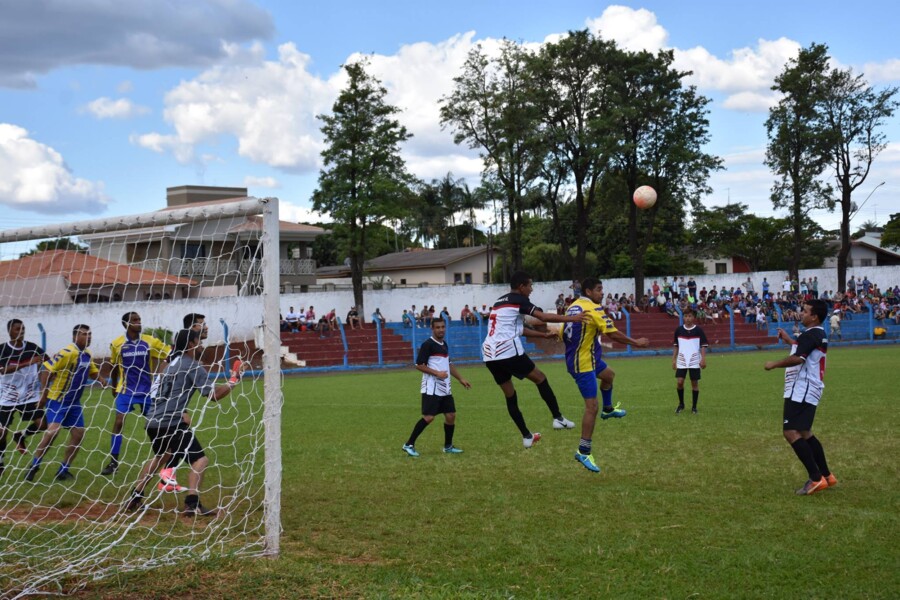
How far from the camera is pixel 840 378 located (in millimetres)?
22250

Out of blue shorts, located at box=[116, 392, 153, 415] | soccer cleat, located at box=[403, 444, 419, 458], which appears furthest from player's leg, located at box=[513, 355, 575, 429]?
blue shorts, located at box=[116, 392, 153, 415]

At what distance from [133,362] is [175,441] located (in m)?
1.69

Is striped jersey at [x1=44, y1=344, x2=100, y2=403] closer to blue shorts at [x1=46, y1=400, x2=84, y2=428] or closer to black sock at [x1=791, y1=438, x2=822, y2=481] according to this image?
blue shorts at [x1=46, y1=400, x2=84, y2=428]

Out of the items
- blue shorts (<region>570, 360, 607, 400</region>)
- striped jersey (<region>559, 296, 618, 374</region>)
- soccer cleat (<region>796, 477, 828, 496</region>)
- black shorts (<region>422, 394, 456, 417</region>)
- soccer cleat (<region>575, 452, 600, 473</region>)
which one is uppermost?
striped jersey (<region>559, 296, 618, 374</region>)

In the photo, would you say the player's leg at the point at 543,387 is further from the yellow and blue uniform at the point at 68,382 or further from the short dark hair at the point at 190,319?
the yellow and blue uniform at the point at 68,382

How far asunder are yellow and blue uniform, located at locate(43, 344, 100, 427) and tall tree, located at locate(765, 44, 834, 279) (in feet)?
153

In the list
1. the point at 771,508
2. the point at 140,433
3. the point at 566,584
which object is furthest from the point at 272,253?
the point at 140,433

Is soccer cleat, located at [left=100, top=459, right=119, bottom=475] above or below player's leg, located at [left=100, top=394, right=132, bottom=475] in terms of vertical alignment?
below

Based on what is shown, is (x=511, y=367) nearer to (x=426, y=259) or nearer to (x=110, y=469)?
(x=110, y=469)

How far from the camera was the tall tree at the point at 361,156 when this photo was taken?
40991 millimetres

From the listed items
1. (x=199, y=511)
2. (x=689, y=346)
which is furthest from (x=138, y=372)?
(x=689, y=346)

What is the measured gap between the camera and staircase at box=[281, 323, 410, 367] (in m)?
34.1

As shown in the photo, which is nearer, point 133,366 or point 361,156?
point 133,366

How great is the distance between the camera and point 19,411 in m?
10.5
